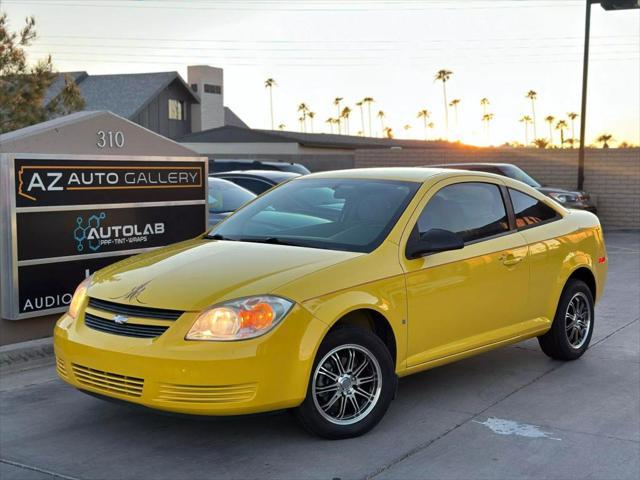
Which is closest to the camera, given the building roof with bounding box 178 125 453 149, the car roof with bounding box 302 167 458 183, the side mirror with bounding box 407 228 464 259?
the side mirror with bounding box 407 228 464 259

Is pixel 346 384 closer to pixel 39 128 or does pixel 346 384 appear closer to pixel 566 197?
pixel 39 128

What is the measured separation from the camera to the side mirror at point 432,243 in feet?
18.7

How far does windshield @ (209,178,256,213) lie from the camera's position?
11469mm

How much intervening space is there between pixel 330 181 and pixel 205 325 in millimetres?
2067

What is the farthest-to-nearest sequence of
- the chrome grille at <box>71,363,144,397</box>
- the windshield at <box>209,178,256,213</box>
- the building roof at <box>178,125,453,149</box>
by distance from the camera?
1. the building roof at <box>178,125,453,149</box>
2. the windshield at <box>209,178,256,213</box>
3. the chrome grille at <box>71,363,144,397</box>

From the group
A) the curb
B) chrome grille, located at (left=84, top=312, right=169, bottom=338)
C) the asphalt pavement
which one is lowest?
the asphalt pavement

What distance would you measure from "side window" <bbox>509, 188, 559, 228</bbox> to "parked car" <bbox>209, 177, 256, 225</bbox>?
498cm

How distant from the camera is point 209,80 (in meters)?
58.7

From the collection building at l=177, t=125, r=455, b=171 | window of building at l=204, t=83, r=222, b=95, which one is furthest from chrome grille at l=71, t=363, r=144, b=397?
window of building at l=204, t=83, r=222, b=95

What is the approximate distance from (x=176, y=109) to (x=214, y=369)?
165ft

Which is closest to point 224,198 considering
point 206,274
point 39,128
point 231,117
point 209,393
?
point 39,128

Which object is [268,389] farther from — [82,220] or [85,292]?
[82,220]

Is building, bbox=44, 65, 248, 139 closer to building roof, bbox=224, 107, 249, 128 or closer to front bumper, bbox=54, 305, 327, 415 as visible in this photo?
building roof, bbox=224, 107, 249, 128

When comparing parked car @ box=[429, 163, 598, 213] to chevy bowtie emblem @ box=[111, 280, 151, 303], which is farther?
parked car @ box=[429, 163, 598, 213]
